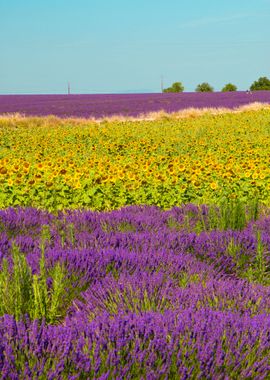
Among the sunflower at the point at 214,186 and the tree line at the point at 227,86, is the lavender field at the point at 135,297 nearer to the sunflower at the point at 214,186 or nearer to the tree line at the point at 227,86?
the sunflower at the point at 214,186

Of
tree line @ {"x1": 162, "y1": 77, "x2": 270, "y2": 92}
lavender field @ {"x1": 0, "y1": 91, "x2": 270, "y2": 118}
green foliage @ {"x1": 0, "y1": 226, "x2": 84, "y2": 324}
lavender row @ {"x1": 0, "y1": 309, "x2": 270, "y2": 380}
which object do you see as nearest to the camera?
lavender row @ {"x1": 0, "y1": 309, "x2": 270, "y2": 380}

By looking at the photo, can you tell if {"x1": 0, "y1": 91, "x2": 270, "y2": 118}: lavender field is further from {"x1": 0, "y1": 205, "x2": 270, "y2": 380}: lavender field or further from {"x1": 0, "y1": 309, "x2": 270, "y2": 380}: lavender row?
{"x1": 0, "y1": 309, "x2": 270, "y2": 380}: lavender row

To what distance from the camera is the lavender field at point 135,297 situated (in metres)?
2.34

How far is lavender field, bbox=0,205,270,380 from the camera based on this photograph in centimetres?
234

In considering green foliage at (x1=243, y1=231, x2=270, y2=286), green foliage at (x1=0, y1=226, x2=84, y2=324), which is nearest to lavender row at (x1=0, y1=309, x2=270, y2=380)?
green foliage at (x1=0, y1=226, x2=84, y2=324)

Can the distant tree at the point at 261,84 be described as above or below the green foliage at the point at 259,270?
above

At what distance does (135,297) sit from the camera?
10.6 ft

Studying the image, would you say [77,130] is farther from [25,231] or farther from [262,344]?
[262,344]

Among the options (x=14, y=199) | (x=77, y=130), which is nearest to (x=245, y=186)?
(x=14, y=199)

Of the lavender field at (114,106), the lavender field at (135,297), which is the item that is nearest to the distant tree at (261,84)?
the lavender field at (114,106)

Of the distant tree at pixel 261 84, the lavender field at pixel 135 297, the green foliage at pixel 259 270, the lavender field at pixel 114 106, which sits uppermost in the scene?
the distant tree at pixel 261 84

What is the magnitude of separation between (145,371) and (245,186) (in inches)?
254

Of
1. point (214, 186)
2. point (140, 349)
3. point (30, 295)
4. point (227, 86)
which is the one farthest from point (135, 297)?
point (227, 86)

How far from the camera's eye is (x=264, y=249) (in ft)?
14.4
